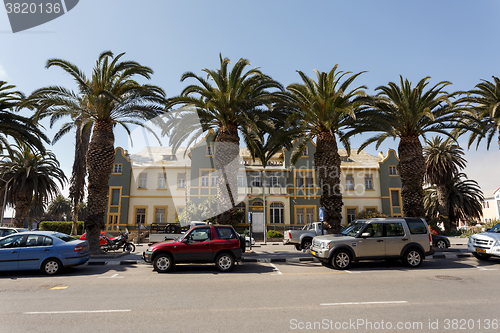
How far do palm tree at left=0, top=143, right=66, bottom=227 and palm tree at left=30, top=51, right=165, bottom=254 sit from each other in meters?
15.1

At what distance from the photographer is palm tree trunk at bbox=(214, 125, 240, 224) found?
52.7 ft

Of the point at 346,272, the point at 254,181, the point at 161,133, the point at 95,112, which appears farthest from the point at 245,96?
the point at 254,181

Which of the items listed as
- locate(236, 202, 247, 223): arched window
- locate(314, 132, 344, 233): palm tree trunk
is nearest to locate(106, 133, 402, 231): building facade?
locate(236, 202, 247, 223): arched window

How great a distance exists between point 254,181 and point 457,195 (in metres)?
→ 25.2

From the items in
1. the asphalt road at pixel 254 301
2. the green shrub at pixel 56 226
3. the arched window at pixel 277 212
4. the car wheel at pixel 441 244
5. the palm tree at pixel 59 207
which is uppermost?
the palm tree at pixel 59 207

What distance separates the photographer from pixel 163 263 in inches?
430

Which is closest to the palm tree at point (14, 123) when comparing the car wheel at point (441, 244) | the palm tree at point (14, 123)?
the palm tree at point (14, 123)

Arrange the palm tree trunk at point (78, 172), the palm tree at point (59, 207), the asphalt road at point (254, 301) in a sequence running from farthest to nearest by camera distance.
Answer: the palm tree at point (59, 207)
the palm tree trunk at point (78, 172)
the asphalt road at point (254, 301)

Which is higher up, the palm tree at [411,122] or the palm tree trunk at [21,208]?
the palm tree at [411,122]

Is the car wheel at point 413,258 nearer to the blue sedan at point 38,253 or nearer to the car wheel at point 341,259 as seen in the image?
the car wheel at point 341,259

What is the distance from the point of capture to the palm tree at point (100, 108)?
16.1m

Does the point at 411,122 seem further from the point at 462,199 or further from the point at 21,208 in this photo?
the point at 21,208

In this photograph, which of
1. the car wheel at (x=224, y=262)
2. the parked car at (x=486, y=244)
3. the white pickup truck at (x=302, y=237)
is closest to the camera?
the car wheel at (x=224, y=262)

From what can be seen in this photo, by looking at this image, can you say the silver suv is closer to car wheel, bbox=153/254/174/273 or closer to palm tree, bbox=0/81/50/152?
car wheel, bbox=153/254/174/273
